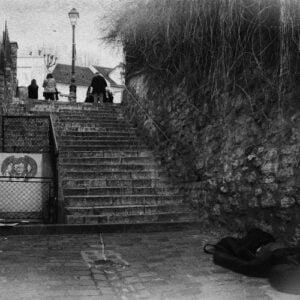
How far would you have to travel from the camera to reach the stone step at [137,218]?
7.08 metres

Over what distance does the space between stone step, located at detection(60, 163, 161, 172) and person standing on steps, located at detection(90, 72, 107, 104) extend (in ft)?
26.5

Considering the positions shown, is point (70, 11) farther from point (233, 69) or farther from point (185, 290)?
point (185, 290)

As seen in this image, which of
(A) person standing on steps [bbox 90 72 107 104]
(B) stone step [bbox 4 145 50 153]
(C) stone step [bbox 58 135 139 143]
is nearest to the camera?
(C) stone step [bbox 58 135 139 143]

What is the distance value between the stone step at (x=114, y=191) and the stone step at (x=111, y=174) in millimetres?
524

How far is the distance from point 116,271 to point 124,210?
2.69 meters

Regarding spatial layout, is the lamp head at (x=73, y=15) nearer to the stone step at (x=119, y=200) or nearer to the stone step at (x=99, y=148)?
the stone step at (x=99, y=148)

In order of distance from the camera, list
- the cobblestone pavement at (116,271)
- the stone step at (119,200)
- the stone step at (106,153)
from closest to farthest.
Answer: the cobblestone pavement at (116,271) → the stone step at (119,200) → the stone step at (106,153)

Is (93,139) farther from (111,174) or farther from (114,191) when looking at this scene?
(114,191)

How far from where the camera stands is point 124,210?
7.42 m

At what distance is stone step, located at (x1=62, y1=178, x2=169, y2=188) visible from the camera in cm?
819

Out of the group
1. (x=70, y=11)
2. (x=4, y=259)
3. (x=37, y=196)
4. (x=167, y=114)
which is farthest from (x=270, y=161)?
(x=70, y=11)

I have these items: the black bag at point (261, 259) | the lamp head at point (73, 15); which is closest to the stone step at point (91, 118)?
the black bag at point (261, 259)

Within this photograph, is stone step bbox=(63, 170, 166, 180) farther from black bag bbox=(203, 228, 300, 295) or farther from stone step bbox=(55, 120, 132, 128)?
black bag bbox=(203, 228, 300, 295)

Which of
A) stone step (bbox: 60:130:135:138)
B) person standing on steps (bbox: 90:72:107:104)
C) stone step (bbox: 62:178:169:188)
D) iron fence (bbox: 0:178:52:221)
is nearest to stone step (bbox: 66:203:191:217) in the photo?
stone step (bbox: 62:178:169:188)
